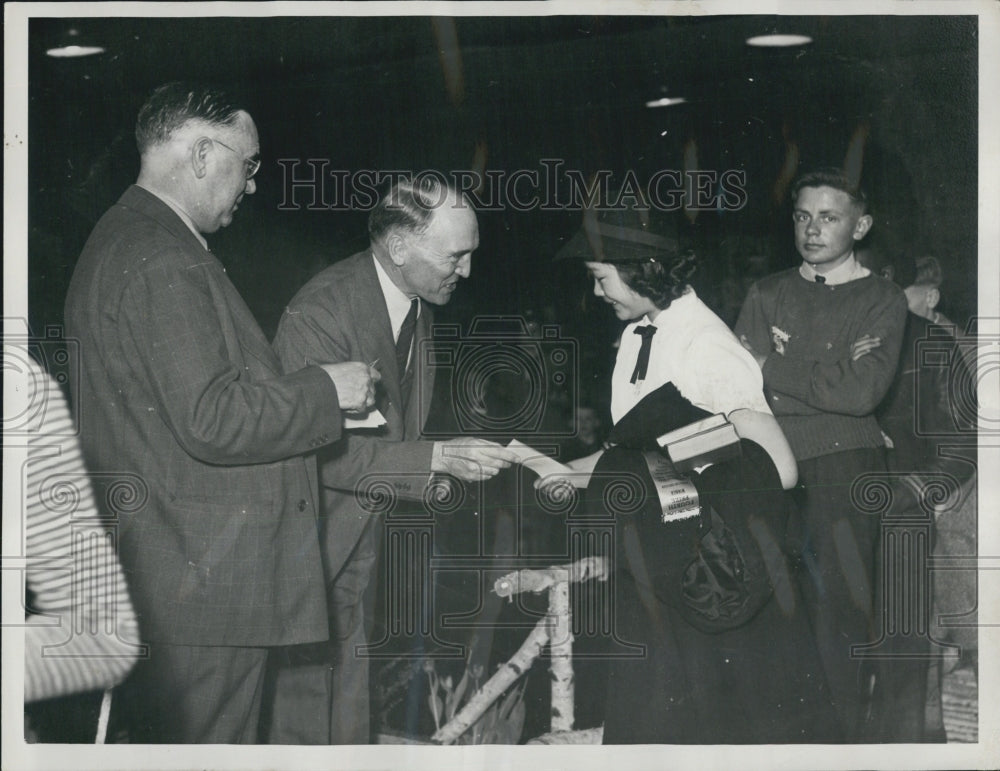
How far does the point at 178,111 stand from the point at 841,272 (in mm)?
2247

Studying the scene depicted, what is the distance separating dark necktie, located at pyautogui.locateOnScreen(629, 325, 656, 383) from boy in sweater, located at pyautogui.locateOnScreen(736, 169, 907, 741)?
29 centimetres

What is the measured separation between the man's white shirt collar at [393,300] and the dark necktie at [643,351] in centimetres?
77

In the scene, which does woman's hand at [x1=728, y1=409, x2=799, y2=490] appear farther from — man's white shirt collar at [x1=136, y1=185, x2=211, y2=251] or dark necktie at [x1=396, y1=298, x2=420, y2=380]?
man's white shirt collar at [x1=136, y1=185, x2=211, y2=251]

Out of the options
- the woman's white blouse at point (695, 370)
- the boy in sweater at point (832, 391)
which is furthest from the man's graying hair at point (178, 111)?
the boy in sweater at point (832, 391)

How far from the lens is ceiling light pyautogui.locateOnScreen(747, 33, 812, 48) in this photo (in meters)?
3.74

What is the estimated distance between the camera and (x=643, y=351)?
12.1 ft

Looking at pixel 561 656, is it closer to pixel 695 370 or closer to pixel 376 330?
pixel 695 370

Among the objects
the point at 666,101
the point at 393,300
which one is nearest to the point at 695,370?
the point at 666,101

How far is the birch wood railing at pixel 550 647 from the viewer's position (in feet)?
12.0

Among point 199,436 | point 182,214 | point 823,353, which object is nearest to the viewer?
point 199,436

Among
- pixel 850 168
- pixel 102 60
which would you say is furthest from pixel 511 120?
pixel 102 60

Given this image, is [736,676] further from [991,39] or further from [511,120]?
[991,39]

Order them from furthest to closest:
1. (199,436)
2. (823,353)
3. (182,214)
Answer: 1. (823,353)
2. (182,214)
3. (199,436)

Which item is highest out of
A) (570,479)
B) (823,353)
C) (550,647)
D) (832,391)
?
(823,353)
